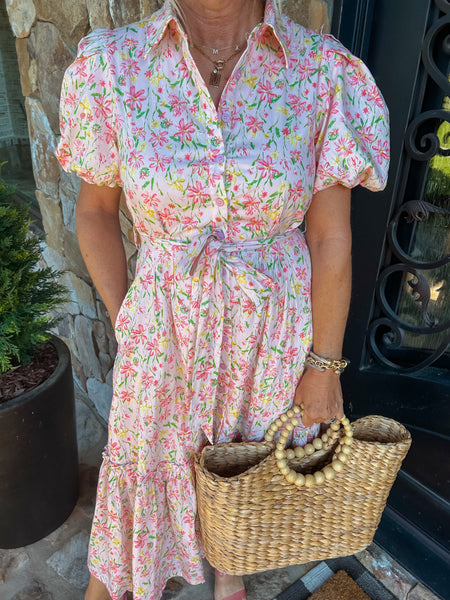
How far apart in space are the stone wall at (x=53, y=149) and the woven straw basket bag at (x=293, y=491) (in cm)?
108

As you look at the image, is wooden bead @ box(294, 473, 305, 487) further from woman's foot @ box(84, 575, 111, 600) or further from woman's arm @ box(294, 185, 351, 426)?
woman's foot @ box(84, 575, 111, 600)

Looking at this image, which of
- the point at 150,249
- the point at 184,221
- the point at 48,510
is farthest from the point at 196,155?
the point at 48,510

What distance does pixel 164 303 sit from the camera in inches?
42.5

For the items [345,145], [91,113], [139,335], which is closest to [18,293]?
[139,335]

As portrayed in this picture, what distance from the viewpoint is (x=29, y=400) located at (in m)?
1.57

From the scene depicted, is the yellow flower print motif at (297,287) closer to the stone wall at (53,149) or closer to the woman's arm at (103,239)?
the woman's arm at (103,239)

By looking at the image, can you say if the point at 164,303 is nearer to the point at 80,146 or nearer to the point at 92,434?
the point at 80,146

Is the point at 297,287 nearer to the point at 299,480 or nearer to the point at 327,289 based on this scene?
the point at 327,289

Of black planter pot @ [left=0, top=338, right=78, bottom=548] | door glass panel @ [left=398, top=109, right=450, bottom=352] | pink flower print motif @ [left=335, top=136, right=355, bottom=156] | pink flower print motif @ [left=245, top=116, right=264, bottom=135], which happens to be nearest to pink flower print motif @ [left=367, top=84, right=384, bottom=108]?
pink flower print motif @ [left=335, top=136, right=355, bottom=156]

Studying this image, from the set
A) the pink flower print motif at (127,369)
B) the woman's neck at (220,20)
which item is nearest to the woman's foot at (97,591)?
the pink flower print motif at (127,369)

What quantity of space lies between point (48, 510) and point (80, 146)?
1.44 m

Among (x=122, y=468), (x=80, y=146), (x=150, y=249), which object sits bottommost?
(x=122, y=468)

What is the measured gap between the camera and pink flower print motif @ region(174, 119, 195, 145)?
946 mm

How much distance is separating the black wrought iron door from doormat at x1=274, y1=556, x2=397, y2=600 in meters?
0.14
